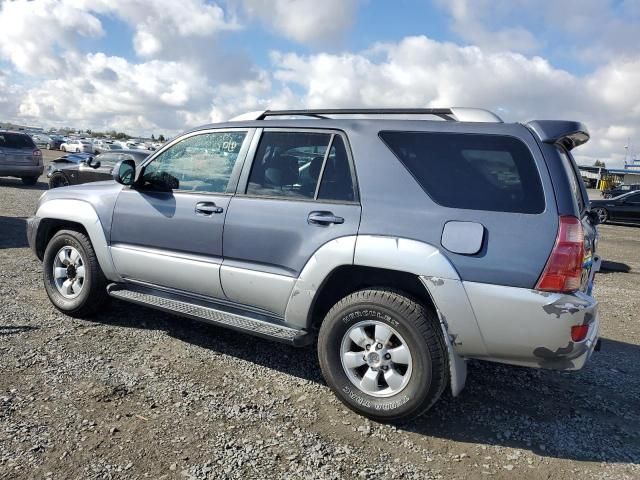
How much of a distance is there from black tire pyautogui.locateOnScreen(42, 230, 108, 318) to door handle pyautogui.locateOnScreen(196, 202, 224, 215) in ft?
4.12

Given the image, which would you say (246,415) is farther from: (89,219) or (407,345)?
(89,219)

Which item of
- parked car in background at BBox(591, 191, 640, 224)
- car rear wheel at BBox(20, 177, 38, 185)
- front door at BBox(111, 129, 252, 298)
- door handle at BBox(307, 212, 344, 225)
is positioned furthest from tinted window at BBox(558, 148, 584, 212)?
car rear wheel at BBox(20, 177, 38, 185)

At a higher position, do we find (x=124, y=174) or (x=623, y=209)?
(x=124, y=174)

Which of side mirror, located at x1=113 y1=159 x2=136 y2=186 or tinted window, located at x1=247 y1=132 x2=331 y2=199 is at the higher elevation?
tinted window, located at x1=247 y1=132 x2=331 y2=199

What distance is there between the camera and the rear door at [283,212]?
3.42 m

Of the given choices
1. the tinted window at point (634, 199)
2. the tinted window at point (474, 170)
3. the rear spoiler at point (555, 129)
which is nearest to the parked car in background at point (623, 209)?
the tinted window at point (634, 199)

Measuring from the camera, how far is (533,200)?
9.53ft

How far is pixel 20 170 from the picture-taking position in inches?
634

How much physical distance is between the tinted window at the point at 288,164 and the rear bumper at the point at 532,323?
134 cm

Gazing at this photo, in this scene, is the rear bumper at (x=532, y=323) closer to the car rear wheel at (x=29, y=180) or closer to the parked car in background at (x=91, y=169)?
the parked car in background at (x=91, y=169)

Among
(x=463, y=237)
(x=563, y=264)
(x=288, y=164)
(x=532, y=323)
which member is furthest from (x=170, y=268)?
(x=563, y=264)

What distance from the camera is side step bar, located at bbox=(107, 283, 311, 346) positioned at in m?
3.52

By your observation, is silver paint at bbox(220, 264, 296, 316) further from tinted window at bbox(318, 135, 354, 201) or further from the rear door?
tinted window at bbox(318, 135, 354, 201)

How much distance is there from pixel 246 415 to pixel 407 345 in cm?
110
